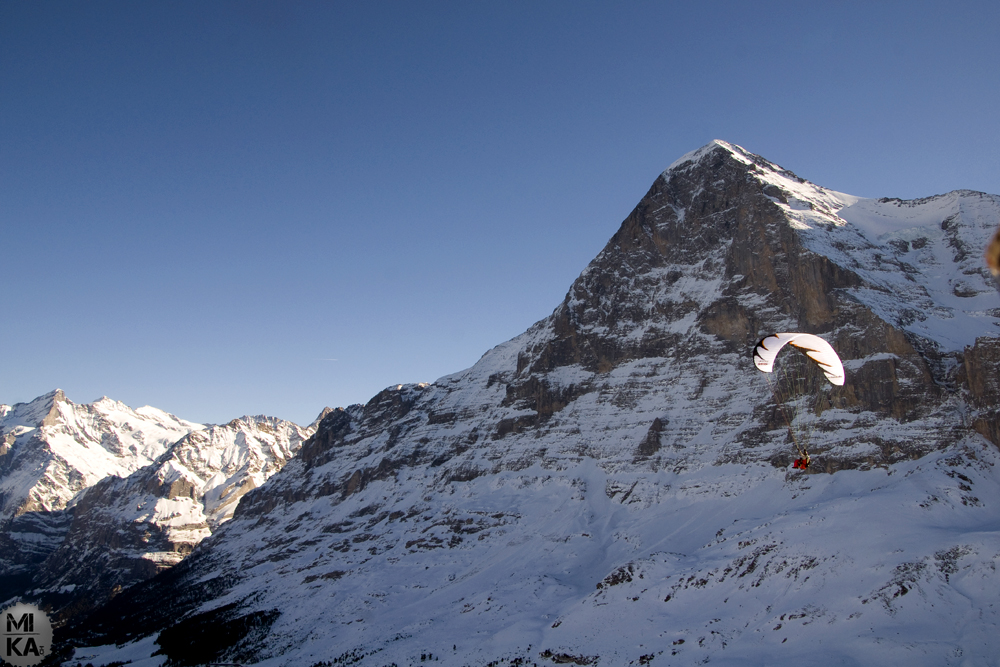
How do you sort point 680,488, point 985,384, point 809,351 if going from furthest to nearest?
point 680,488, point 985,384, point 809,351

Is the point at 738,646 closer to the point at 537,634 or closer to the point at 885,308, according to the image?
the point at 537,634

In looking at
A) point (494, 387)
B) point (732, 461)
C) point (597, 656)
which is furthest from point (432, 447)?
point (597, 656)

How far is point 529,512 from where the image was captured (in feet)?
340

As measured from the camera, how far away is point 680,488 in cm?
9350

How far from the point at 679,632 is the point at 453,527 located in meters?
59.0

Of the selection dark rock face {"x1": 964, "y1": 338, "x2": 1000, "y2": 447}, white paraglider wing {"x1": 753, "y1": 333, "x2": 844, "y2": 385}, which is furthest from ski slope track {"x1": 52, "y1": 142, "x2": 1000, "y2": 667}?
white paraglider wing {"x1": 753, "y1": 333, "x2": 844, "y2": 385}

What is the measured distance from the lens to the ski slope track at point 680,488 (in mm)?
50781
